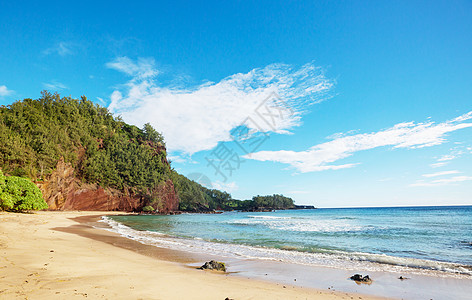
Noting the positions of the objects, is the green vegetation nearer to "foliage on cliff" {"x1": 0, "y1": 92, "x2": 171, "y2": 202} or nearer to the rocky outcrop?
"foliage on cliff" {"x1": 0, "y1": 92, "x2": 171, "y2": 202}

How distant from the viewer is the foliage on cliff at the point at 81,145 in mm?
47156

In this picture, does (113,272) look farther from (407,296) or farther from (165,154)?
(165,154)

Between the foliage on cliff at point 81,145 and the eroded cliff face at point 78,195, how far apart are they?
2.07 meters

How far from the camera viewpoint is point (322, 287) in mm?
7320

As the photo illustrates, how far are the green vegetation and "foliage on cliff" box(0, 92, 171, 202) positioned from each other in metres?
19.3

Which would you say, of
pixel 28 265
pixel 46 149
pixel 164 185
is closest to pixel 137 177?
pixel 164 185

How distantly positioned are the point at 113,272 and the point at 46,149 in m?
57.3

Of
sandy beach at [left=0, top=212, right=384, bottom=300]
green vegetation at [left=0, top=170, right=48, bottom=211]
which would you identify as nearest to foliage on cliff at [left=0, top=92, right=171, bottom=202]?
green vegetation at [left=0, top=170, right=48, bottom=211]

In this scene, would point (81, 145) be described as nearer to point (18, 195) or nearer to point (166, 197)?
point (166, 197)

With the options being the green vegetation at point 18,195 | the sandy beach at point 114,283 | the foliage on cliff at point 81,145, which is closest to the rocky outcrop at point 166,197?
the foliage on cliff at point 81,145

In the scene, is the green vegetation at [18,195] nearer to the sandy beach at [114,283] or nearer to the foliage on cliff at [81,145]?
the foliage on cliff at [81,145]

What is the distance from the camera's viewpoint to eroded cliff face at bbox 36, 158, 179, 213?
51094mm

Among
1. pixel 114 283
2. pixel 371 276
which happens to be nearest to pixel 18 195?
pixel 114 283

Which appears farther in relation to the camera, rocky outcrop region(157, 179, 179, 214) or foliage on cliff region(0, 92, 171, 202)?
rocky outcrop region(157, 179, 179, 214)
